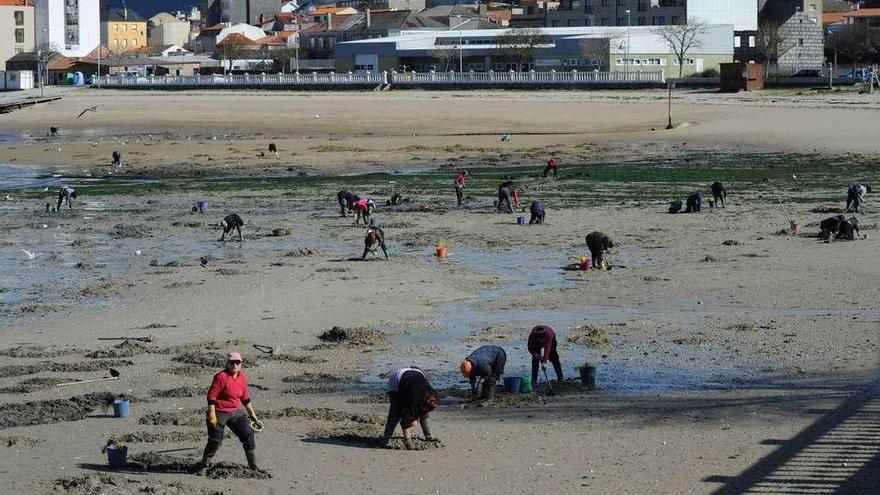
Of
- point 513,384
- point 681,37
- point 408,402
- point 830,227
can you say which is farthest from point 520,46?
point 408,402

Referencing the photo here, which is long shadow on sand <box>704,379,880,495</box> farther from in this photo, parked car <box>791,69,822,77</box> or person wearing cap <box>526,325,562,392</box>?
parked car <box>791,69,822,77</box>

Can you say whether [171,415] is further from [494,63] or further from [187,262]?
[494,63]

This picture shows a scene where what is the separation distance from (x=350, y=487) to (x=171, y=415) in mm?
3359

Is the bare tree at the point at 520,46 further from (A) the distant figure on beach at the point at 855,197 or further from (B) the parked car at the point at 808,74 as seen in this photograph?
(A) the distant figure on beach at the point at 855,197

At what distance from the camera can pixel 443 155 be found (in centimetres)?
5591

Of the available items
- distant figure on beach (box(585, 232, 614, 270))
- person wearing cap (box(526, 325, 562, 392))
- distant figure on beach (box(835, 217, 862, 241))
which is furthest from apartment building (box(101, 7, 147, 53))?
person wearing cap (box(526, 325, 562, 392))

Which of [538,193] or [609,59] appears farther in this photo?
[609,59]

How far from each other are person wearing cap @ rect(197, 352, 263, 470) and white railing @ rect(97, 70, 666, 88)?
87.2 m

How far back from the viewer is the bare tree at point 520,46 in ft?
388

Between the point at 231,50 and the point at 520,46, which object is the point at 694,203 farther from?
the point at 231,50

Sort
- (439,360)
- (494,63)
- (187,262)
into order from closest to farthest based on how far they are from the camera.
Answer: (439,360) → (187,262) → (494,63)

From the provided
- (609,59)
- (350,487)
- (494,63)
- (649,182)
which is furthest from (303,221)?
(494,63)

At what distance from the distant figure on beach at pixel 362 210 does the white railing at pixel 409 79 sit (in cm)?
6675

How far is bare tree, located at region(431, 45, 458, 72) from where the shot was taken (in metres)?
122
